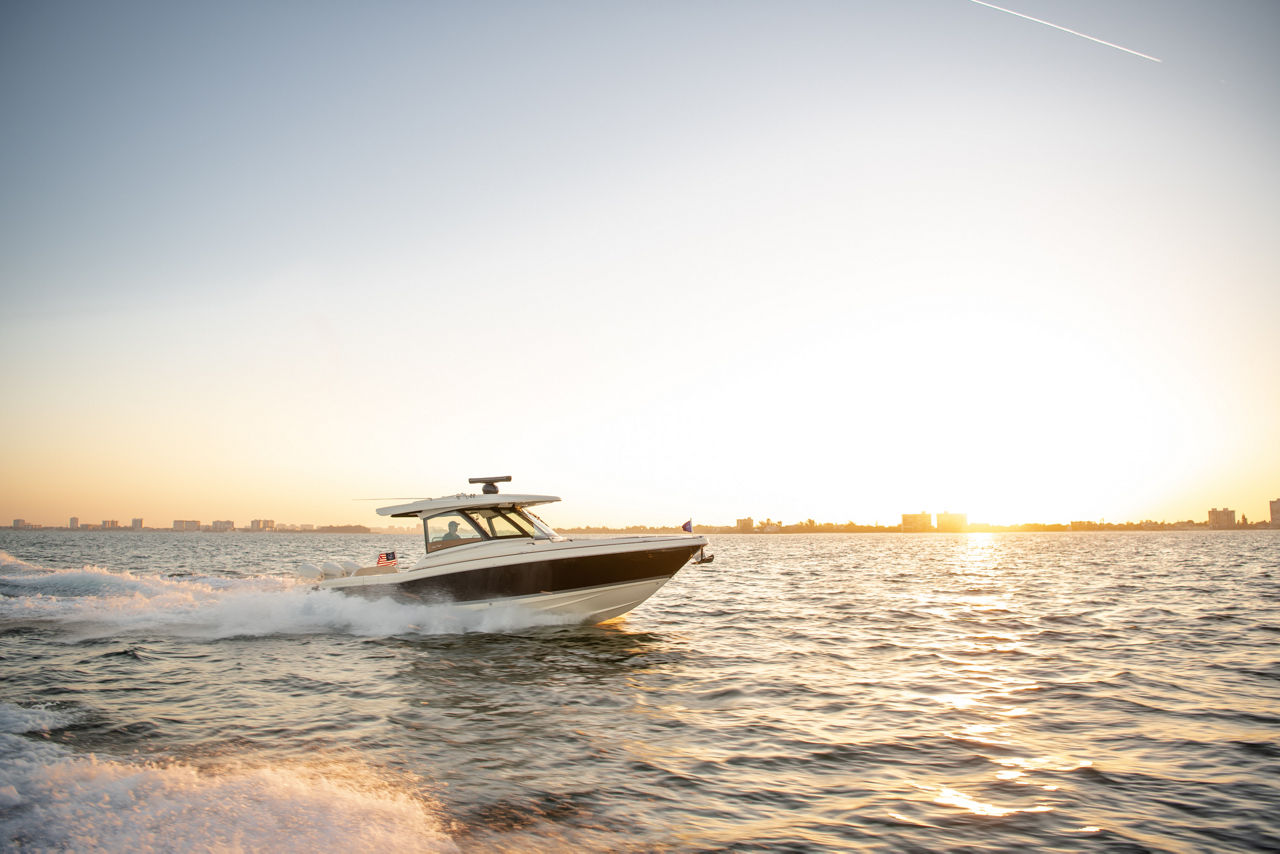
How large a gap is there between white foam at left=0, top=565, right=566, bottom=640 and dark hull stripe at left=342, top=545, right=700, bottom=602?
0.38 metres

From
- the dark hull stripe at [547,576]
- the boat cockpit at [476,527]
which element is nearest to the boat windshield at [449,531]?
the boat cockpit at [476,527]

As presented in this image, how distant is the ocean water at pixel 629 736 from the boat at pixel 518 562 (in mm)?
578

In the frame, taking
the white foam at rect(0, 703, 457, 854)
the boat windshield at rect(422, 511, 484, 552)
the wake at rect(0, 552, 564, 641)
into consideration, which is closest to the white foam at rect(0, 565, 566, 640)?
the wake at rect(0, 552, 564, 641)

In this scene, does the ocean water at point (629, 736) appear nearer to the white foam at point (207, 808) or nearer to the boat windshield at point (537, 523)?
the white foam at point (207, 808)

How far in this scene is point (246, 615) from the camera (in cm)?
1855

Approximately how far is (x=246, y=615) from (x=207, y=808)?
14.4 meters

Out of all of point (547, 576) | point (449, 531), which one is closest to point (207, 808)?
point (547, 576)

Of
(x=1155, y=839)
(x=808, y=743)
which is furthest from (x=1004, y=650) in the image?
(x=1155, y=839)

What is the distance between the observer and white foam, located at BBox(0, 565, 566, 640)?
16375 millimetres

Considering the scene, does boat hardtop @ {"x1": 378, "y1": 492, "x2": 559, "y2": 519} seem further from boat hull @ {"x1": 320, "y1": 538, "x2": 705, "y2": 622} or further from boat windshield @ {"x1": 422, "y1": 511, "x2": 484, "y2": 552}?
boat hull @ {"x1": 320, "y1": 538, "x2": 705, "y2": 622}

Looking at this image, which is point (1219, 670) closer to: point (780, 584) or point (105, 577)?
point (780, 584)

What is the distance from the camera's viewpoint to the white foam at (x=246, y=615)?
16.4 metres

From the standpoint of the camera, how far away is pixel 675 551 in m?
16.1

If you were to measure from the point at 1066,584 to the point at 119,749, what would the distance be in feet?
117
